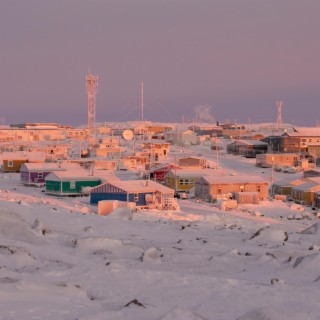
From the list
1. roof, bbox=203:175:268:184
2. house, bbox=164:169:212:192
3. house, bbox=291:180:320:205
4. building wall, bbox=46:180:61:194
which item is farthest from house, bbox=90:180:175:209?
house, bbox=291:180:320:205

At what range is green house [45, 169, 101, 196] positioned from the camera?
40.8 metres

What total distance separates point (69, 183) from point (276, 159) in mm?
31160

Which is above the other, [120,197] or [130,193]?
[130,193]

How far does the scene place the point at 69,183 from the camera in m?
41.0

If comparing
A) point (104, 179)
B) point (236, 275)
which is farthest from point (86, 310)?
point (104, 179)

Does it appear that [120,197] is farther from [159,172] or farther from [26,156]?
[26,156]

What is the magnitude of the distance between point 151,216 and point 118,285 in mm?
15218

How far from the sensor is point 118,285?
10039 mm

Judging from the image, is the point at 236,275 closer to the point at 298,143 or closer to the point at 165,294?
the point at 165,294

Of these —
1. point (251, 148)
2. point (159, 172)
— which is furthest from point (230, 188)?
point (251, 148)

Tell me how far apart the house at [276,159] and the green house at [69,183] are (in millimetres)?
27741

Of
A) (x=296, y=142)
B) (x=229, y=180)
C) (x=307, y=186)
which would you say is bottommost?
(x=307, y=186)

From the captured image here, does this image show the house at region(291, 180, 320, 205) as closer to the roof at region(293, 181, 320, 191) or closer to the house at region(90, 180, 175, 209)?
the roof at region(293, 181, 320, 191)

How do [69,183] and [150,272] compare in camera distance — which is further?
[69,183]
